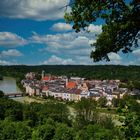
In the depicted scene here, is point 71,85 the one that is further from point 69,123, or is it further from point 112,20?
point 112,20

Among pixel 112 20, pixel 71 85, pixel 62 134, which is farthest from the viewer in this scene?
pixel 71 85

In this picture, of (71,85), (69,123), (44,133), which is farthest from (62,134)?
(71,85)

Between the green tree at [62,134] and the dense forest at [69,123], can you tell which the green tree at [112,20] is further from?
the green tree at [62,134]

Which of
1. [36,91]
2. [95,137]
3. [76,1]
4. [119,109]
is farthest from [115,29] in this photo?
[36,91]

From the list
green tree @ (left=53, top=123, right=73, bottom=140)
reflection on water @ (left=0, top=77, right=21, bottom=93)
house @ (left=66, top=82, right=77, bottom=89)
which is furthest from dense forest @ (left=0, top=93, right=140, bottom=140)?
reflection on water @ (left=0, top=77, right=21, bottom=93)

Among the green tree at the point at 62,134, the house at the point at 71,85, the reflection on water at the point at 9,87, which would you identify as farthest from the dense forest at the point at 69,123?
the reflection on water at the point at 9,87

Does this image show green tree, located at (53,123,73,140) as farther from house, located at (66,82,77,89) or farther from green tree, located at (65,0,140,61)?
house, located at (66,82,77,89)

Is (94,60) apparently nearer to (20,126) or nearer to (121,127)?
(121,127)
